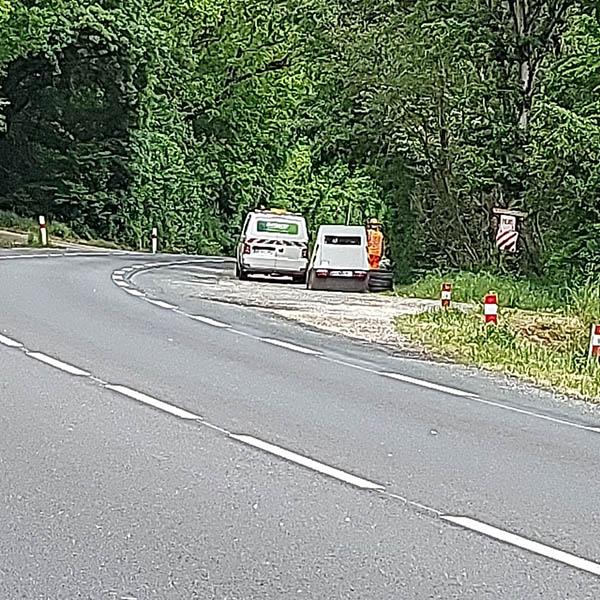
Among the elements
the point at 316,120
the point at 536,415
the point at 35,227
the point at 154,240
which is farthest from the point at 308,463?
the point at 154,240

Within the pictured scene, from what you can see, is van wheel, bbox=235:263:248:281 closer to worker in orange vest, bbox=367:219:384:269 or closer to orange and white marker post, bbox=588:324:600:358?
worker in orange vest, bbox=367:219:384:269

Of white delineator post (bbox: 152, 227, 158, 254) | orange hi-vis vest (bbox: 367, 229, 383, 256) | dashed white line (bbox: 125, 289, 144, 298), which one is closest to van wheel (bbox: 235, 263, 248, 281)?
orange hi-vis vest (bbox: 367, 229, 383, 256)

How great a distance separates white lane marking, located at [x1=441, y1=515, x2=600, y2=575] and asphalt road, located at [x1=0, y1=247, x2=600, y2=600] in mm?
20

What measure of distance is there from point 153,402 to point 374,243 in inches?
936

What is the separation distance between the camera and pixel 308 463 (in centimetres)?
950

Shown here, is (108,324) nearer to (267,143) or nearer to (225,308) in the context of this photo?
(225,308)

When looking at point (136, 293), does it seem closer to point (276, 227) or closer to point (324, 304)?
point (324, 304)

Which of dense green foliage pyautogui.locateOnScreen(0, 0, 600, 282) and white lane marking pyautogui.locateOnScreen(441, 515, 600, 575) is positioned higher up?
dense green foliage pyautogui.locateOnScreen(0, 0, 600, 282)

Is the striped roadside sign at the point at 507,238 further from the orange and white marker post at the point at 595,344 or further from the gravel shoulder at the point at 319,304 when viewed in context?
the orange and white marker post at the point at 595,344

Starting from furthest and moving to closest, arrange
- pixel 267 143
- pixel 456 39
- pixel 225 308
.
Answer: pixel 267 143
pixel 456 39
pixel 225 308

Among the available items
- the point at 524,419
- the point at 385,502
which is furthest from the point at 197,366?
the point at 385,502

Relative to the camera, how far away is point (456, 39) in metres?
32.8

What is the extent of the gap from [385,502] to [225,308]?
543 inches

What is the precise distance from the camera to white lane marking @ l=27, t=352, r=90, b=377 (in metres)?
13.4
